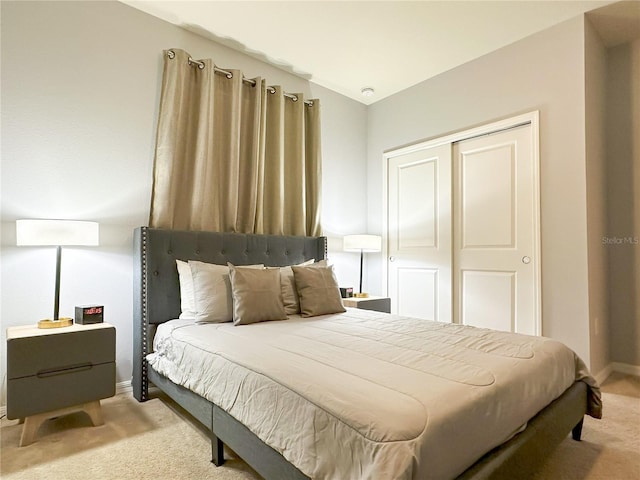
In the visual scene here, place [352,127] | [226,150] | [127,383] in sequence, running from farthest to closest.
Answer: [352,127], [226,150], [127,383]

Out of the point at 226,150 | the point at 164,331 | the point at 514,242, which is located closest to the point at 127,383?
the point at 164,331

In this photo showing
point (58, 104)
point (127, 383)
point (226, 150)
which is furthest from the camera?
point (226, 150)

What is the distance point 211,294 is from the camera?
244 centimetres

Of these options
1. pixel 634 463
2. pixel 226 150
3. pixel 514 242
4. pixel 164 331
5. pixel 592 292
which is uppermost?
pixel 226 150

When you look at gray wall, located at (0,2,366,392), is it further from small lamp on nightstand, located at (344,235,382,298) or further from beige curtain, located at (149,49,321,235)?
small lamp on nightstand, located at (344,235,382,298)

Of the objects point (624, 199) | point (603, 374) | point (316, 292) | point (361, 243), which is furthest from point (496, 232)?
point (316, 292)

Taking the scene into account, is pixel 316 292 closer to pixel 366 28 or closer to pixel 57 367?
pixel 57 367

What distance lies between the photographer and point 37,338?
1.94 m

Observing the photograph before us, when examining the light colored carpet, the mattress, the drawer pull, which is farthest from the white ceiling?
the light colored carpet

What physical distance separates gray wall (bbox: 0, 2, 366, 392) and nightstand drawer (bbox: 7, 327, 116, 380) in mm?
528

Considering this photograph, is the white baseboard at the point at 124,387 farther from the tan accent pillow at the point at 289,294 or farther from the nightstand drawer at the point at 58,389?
the tan accent pillow at the point at 289,294

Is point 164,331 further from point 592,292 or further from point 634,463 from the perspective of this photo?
point 592,292

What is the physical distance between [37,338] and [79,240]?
1.94 feet

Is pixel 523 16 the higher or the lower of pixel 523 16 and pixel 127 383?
the higher
